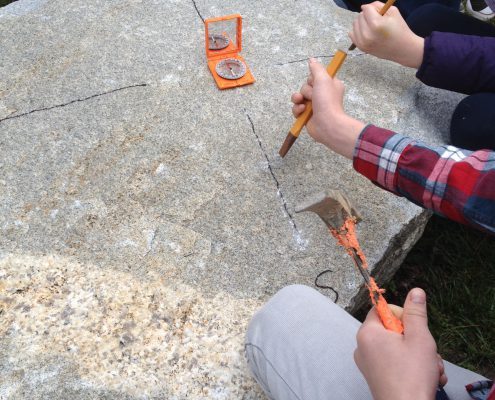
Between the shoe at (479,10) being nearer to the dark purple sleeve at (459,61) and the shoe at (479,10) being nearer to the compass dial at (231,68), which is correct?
the dark purple sleeve at (459,61)

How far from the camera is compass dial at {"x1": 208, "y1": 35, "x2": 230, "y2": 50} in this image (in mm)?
1940

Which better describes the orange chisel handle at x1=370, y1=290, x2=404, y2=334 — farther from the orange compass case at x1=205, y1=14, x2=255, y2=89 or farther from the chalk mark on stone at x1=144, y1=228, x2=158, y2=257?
the orange compass case at x1=205, y1=14, x2=255, y2=89

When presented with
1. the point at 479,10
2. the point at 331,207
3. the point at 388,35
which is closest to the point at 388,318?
the point at 331,207

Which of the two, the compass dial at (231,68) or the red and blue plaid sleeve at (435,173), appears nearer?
the red and blue plaid sleeve at (435,173)

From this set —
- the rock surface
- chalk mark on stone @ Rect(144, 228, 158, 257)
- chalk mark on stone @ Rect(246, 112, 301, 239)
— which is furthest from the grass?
chalk mark on stone @ Rect(144, 228, 158, 257)

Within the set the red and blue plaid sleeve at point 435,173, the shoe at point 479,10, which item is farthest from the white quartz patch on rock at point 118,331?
the shoe at point 479,10

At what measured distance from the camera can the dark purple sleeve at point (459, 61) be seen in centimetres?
160

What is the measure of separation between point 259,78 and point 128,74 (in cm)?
51

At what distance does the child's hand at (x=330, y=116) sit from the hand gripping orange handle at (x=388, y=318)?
19.3 inches

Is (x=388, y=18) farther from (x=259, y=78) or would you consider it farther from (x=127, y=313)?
(x=127, y=313)

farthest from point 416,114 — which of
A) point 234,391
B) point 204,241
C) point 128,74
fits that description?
point 234,391

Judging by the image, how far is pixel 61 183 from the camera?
1.53m

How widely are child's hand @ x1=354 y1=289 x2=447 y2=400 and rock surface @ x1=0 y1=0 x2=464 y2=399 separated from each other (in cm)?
37

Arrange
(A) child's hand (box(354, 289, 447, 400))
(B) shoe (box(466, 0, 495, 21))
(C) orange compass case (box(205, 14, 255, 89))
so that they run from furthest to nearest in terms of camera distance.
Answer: (B) shoe (box(466, 0, 495, 21)) → (C) orange compass case (box(205, 14, 255, 89)) → (A) child's hand (box(354, 289, 447, 400))
